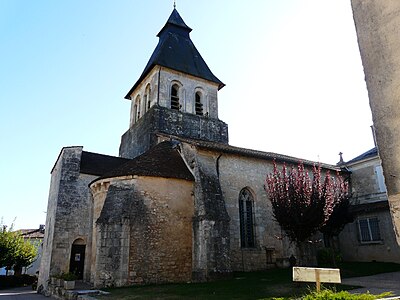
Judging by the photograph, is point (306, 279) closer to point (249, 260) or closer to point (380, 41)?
point (380, 41)

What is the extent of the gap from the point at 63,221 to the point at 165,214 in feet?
21.2

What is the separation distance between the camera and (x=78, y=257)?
16609 millimetres

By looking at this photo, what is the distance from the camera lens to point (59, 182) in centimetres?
1702

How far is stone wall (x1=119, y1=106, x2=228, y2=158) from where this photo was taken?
1958 cm

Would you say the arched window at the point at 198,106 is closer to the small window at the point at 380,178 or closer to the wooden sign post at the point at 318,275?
the small window at the point at 380,178

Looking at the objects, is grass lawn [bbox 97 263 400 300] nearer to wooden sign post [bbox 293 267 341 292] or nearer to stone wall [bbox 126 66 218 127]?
wooden sign post [bbox 293 267 341 292]

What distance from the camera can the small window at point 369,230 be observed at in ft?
54.9

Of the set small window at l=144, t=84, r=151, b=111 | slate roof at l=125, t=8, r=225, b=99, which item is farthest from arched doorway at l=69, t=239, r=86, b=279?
slate roof at l=125, t=8, r=225, b=99

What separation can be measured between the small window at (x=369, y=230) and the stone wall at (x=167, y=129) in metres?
9.51

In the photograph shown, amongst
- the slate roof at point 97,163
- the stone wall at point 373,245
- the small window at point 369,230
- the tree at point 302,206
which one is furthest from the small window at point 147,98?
the small window at point 369,230

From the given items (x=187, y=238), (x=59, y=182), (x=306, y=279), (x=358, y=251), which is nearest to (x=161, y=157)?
(x=187, y=238)

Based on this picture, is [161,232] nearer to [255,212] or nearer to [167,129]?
[255,212]

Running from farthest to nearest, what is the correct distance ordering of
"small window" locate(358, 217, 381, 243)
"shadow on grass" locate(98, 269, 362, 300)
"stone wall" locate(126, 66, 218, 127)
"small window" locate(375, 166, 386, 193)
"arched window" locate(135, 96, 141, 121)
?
"arched window" locate(135, 96, 141, 121)
"stone wall" locate(126, 66, 218, 127)
"small window" locate(375, 166, 386, 193)
"small window" locate(358, 217, 381, 243)
"shadow on grass" locate(98, 269, 362, 300)

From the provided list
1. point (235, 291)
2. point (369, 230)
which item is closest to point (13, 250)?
point (235, 291)
